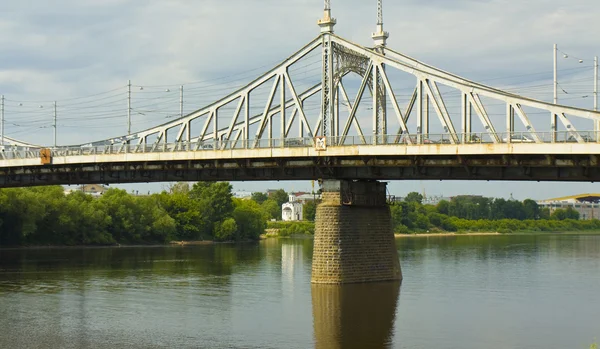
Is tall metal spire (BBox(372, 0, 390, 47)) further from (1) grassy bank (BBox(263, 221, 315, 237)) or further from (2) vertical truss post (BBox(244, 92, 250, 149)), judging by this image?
(1) grassy bank (BBox(263, 221, 315, 237))

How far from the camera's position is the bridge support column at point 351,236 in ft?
198

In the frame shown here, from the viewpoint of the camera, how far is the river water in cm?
4400

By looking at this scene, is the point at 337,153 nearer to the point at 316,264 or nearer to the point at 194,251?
the point at 316,264

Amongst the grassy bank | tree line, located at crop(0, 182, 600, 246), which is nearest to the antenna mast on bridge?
tree line, located at crop(0, 182, 600, 246)

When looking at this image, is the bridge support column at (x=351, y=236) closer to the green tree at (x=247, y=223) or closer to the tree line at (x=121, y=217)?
the tree line at (x=121, y=217)

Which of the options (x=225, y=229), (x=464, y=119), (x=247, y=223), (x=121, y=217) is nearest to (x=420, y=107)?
(x=464, y=119)

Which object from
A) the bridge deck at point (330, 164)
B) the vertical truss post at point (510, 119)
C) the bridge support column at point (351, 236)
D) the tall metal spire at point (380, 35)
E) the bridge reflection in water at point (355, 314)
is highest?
the tall metal spire at point (380, 35)

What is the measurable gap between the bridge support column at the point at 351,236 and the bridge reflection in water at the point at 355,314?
0.92 meters

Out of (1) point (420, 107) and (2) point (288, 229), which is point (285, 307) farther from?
(2) point (288, 229)

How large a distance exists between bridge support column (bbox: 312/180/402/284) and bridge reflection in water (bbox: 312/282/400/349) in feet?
3.02

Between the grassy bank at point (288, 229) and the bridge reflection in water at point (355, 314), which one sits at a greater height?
the grassy bank at point (288, 229)

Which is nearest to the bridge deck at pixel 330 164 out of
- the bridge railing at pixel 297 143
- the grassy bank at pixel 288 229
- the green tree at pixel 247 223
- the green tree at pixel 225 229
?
the bridge railing at pixel 297 143

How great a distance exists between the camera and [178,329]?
46.2m

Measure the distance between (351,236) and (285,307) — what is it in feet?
28.2
